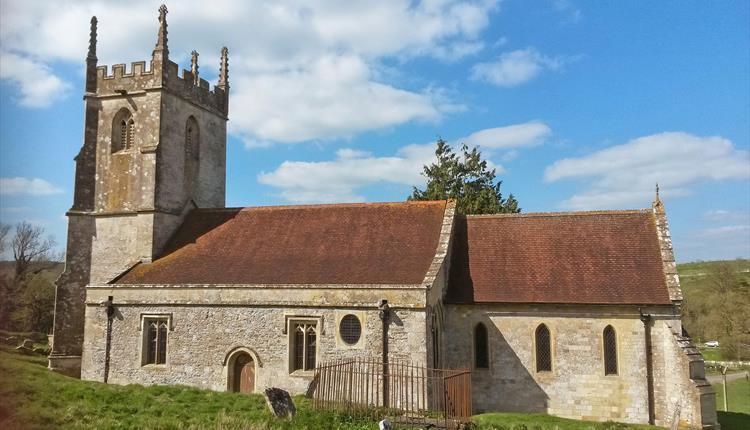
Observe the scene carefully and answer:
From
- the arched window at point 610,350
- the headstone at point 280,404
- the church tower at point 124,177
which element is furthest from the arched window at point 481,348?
the church tower at point 124,177

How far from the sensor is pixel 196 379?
2111 cm

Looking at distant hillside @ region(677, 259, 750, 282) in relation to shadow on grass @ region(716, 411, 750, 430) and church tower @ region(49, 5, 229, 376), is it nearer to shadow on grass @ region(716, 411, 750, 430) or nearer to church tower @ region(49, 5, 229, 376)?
shadow on grass @ region(716, 411, 750, 430)

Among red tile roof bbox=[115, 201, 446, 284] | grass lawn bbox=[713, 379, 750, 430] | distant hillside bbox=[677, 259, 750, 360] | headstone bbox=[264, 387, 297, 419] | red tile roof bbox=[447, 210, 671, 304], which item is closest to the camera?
headstone bbox=[264, 387, 297, 419]

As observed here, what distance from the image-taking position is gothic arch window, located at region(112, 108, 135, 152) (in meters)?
27.0

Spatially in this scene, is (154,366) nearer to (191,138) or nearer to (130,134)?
(130,134)

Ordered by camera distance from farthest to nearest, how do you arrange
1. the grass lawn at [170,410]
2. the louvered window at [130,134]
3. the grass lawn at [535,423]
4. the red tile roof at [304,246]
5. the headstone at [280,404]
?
the louvered window at [130,134], the red tile roof at [304,246], the grass lawn at [535,423], the headstone at [280,404], the grass lawn at [170,410]

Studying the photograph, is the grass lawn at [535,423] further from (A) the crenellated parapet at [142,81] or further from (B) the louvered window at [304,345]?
(A) the crenellated parapet at [142,81]

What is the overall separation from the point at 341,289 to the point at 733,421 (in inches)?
706

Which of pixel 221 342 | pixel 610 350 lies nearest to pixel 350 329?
pixel 221 342

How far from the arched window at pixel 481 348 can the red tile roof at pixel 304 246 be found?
3.12 m

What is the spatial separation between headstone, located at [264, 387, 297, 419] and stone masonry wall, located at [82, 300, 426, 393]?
152 inches

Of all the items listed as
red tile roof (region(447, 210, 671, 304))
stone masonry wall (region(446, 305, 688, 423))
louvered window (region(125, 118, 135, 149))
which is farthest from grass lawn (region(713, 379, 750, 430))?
louvered window (region(125, 118, 135, 149))

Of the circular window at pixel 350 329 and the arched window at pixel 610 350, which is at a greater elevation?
the circular window at pixel 350 329

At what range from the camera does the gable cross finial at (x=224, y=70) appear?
31188mm
